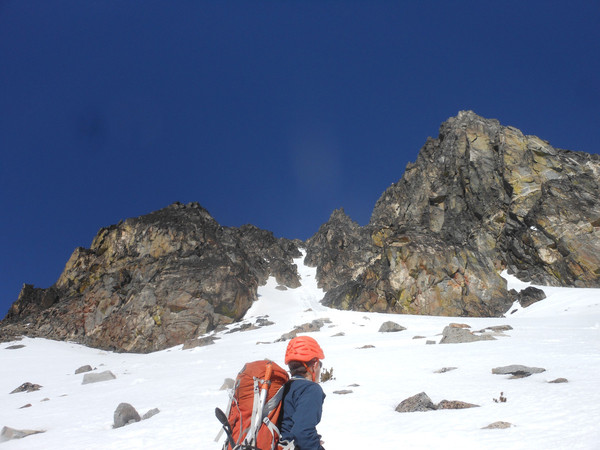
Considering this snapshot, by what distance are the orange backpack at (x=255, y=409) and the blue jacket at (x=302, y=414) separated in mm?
80

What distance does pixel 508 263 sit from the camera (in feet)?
137

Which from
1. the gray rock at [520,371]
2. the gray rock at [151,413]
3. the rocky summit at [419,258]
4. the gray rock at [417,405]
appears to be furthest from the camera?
the rocky summit at [419,258]

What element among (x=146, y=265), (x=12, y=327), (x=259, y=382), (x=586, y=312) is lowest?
(x=586, y=312)

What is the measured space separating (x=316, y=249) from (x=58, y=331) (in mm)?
57630

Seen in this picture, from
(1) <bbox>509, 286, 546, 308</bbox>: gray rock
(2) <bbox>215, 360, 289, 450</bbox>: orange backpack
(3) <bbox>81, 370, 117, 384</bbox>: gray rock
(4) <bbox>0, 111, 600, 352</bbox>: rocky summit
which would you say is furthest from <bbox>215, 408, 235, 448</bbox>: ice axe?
(1) <bbox>509, 286, 546, 308</bbox>: gray rock

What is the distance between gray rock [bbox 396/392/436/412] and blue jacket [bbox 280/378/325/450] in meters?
4.73

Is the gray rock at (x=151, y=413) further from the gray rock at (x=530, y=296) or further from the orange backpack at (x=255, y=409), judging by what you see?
the gray rock at (x=530, y=296)

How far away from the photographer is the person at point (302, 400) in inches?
110

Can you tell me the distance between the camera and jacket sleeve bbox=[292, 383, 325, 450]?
2787 mm

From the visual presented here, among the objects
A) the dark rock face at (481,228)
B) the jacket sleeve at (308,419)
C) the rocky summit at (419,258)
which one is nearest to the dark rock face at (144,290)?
the rocky summit at (419,258)

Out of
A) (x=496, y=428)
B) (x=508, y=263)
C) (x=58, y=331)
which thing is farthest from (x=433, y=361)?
(x=58, y=331)

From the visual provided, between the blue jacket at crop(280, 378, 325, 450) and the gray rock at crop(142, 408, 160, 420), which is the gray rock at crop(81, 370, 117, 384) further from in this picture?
the blue jacket at crop(280, 378, 325, 450)

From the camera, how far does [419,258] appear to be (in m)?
35.9

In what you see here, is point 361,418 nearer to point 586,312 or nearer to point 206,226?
point 586,312
